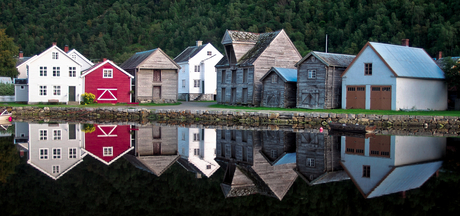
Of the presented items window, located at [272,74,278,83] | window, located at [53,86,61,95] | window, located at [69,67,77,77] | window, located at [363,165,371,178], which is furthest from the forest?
window, located at [363,165,371,178]

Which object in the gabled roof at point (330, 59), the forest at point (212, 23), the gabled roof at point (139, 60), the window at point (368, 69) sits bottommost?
the window at point (368, 69)

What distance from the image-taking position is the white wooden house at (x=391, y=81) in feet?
120

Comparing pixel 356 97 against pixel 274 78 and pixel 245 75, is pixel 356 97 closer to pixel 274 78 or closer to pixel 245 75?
pixel 274 78

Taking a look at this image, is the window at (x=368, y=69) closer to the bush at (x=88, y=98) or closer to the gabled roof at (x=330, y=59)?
the gabled roof at (x=330, y=59)

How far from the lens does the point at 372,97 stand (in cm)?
3781

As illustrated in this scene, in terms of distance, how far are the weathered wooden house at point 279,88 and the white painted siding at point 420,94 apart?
9.90 meters

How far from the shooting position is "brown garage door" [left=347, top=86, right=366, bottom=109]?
38.3m

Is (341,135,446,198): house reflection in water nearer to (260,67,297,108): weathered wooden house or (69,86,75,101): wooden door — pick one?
(260,67,297,108): weathered wooden house

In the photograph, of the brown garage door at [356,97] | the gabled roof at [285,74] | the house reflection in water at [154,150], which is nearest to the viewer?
the house reflection in water at [154,150]

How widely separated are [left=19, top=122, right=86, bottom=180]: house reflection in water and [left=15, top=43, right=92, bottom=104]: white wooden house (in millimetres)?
19005

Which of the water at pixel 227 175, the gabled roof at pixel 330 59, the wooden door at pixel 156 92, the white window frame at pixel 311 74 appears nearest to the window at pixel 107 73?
the wooden door at pixel 156 92

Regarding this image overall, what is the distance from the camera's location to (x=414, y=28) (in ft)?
260

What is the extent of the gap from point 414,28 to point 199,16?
74.5 meters

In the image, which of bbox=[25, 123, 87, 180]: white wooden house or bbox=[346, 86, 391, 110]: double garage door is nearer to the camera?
bbox=[25, 123, 87, 180]: white wooden house
